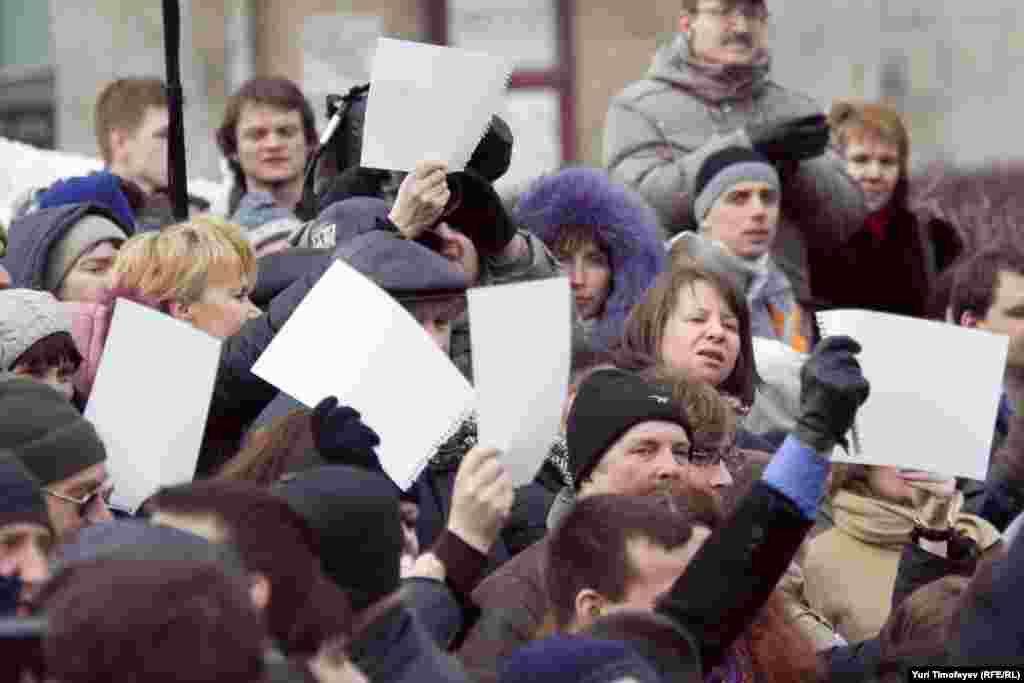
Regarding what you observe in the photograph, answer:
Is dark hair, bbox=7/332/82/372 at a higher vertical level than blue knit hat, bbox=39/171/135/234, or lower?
lower

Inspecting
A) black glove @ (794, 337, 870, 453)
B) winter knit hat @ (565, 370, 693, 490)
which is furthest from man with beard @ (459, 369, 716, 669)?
black glove @ (794, 337, 870, 453)

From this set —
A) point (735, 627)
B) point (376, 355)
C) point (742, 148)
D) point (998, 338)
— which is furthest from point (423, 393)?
point (742, 148)

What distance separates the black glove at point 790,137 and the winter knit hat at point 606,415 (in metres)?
2.20

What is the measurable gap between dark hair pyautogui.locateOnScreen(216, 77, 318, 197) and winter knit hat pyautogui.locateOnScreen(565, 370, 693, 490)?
2.50 m

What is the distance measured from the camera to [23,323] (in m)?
5.20

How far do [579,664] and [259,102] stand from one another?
4198 millimetres

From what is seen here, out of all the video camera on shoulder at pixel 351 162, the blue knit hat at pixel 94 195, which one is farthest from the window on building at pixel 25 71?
the video camera on shoulder at pixel 351 162

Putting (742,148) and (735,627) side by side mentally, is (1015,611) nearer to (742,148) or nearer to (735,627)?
(735,627)

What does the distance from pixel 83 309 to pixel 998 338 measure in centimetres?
195

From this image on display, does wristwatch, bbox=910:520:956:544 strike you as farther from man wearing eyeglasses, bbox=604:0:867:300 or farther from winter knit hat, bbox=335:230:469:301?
man wearing eyeglasses, bbox=604:0:867:300

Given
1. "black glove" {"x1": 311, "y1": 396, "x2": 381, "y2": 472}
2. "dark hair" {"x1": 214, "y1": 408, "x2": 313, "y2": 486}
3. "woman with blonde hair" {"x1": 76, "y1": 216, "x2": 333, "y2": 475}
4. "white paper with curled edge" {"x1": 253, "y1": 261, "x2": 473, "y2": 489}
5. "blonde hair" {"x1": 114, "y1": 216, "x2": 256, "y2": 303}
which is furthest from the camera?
"blonde hair" {"x1": 114, "y1": 216, "x2": 256, "y2": 303}

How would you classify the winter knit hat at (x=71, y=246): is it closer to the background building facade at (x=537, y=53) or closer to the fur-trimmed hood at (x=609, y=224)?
the fur-trimmed hood at (x=609, y=224)

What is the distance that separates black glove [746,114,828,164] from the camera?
741cm

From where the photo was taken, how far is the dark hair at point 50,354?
16.9ft
